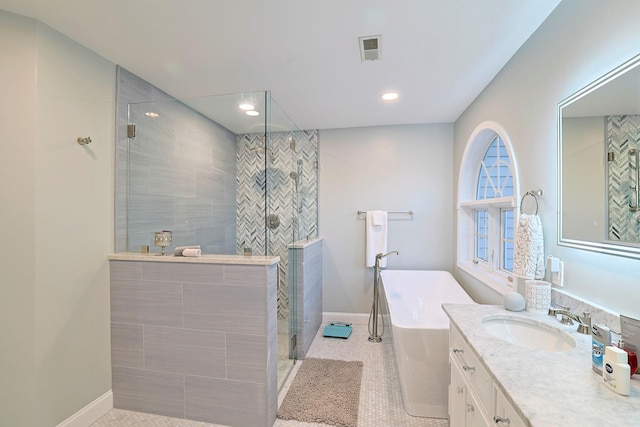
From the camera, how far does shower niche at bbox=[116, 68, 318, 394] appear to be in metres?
2.16

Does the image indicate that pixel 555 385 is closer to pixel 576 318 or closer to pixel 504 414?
pixel 504 414

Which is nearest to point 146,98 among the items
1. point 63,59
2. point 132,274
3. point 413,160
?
point 63,59

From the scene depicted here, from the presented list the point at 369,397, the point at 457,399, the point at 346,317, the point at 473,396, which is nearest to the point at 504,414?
the point at 473,396

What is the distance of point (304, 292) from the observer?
277 centimetres

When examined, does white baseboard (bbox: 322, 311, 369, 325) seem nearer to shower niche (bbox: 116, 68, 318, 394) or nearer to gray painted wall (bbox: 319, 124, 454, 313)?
gray painted wall (bbox: 319, 124, 454, 313)

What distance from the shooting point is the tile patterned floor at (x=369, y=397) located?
1.87m

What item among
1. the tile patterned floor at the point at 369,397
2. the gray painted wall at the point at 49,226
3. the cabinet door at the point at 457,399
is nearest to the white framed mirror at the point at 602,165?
the cabinet door at the point at 457,399

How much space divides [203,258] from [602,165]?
7.02 ft

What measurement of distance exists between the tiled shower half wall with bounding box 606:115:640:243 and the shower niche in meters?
1.81

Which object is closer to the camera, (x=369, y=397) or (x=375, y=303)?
(x=369, y=397)

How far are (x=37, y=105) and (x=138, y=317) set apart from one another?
4.62 ft

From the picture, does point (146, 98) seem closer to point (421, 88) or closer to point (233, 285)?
point (233, 285)

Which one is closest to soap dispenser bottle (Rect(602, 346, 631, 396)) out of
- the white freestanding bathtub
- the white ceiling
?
the white freestanding bathtub

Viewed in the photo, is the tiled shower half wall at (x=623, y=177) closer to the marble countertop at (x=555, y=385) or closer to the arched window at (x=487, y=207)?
the marble countertop at (x=555, y=385)
